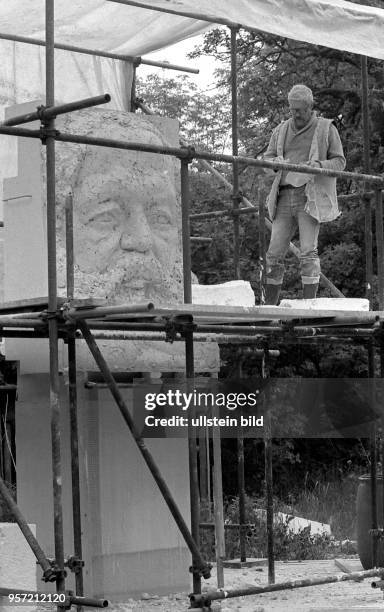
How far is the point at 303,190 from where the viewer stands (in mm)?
9289

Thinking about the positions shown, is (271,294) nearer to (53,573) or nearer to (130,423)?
(130,423)

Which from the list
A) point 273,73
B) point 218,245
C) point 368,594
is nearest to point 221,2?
point 368,594

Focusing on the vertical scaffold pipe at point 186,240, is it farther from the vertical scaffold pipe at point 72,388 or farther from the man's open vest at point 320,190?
the man's open vest at point 320,190

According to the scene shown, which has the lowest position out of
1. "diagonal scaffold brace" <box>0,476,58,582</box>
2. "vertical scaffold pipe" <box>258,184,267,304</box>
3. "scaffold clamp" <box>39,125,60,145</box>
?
"diagonal scaffold brace" <box>0,476,58,582</box>

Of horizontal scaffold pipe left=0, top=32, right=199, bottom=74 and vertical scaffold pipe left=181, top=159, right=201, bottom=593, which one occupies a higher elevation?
horizontal scaffold pipe left=0, top=32, right=199, bottom=74

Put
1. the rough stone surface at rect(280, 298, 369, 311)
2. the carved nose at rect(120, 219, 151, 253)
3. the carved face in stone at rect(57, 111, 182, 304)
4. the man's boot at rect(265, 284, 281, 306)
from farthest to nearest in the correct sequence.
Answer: the man's boot at rect(265, 284, 281, 306)
the rough stone surface at rect(280, 298, 369, 311)
the carved nose at rect(120, 219, 151, 253)
the carved face in stone at rect(57, 111, 182, 304)

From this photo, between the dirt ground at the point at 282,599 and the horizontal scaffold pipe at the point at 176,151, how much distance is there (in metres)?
2.88

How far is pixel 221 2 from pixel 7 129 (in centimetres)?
169

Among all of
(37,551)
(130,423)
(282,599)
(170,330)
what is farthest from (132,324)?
(282,599)

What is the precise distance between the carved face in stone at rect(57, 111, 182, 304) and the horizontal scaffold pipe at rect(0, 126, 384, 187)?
525 mm

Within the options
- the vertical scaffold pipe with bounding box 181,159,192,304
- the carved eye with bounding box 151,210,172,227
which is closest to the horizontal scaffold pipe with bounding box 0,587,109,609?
the vertical scaffold pipe with bounding box 181,159,192,304

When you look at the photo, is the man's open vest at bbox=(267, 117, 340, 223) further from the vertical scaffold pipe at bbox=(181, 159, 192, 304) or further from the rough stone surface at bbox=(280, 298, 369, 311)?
the vertical scaffold pipe at bbox=(181, 159, 192, 304)

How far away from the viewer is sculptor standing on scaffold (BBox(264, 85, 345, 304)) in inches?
362

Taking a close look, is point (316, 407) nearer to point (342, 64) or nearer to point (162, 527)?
point (162, 527)
